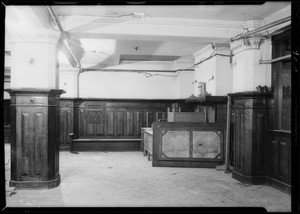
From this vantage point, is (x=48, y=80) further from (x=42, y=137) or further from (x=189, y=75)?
(x=189, y=75)

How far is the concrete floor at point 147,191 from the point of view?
14.3 feet

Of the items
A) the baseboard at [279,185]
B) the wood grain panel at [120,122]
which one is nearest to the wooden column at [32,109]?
the baseboard at [279,185]

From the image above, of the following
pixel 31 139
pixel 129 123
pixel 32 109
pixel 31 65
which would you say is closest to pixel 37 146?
pixel 31 139

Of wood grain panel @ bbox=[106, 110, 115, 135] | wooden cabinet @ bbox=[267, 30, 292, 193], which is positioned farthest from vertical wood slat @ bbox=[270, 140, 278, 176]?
wood grain panel @ bbox=[106, 110, 115, 135]

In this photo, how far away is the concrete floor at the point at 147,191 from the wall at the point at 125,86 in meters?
4.71

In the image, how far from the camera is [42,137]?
5.11 m

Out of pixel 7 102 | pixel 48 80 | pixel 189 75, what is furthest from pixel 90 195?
pixel 7 102

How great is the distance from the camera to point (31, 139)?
5.09m

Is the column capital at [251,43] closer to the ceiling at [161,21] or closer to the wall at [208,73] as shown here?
the ceiling at [161,21]

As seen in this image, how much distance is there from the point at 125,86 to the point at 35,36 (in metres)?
6.42

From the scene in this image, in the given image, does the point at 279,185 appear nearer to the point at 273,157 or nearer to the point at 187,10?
the point at 273,157

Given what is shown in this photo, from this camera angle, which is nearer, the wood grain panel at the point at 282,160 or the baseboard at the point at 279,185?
the baseboard at the point at 279,185

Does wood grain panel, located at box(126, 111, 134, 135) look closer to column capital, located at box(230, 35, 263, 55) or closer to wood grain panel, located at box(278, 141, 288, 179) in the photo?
column capital, located at box(230, 35, 263, 55)
